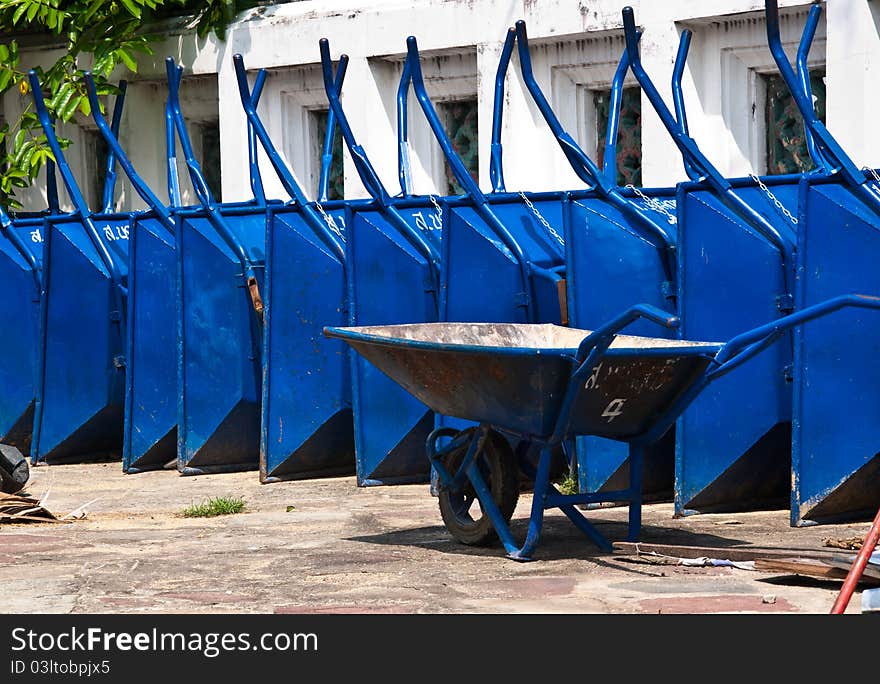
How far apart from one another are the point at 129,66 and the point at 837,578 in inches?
314

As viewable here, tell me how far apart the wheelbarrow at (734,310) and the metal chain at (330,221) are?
2259mm

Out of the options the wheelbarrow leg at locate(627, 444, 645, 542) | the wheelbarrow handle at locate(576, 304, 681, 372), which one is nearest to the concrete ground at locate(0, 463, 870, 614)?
the wheelbarrow leg at locate(627, 444, 645, 542)

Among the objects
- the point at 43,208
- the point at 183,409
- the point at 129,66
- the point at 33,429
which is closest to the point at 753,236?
the point at 183,409

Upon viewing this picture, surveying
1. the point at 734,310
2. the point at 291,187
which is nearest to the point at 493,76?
the point at 291,187

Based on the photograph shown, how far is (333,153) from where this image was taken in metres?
12.5

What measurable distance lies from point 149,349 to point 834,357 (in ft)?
14.3

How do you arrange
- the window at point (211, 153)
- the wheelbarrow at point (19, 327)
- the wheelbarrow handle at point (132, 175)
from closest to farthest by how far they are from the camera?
the wheelbarrow handle at point (132, 175) < the wheelbarrow at point (19, 327) < the window at point (211, 153)

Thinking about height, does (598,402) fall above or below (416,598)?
above

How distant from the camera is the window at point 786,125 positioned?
9.95m

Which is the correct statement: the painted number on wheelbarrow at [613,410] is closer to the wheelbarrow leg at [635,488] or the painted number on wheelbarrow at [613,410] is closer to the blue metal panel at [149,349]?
the wheelbarrow leg at [635,488]

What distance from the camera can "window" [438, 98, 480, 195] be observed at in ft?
38.5

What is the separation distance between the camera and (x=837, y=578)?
18.5ft

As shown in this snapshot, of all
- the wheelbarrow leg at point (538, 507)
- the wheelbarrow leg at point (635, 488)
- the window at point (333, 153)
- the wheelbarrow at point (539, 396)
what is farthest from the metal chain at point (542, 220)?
the window at point (333, 153)

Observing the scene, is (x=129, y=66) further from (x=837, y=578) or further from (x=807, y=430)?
(x=837, y=578)
